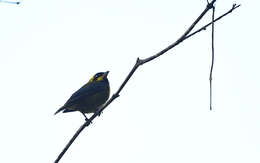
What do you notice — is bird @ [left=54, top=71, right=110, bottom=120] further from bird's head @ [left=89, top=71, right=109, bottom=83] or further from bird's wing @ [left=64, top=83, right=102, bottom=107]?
bird's head @ [left=89, top=71, right=109, bottom=83]

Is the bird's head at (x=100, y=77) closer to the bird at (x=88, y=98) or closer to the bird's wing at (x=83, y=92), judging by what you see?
the bird at (x=88, y=98)

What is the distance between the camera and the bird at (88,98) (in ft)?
29.6

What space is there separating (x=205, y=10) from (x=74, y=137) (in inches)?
66.6

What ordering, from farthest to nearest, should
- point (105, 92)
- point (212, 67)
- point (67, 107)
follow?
point (105, 92), point (67, 107), point (212, 67)

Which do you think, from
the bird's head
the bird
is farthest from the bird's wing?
the bird's head

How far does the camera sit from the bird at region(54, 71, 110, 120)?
9.03 meters

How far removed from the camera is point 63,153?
409cm

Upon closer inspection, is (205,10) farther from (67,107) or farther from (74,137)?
(67,107)

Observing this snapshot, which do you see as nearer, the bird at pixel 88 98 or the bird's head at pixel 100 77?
the bird at pixel 88 98

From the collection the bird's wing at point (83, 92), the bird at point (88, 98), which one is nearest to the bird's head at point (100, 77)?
the bird at point (88, 98)

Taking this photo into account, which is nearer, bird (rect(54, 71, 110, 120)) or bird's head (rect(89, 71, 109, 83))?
bird (rect(54, 71, 110, 120))

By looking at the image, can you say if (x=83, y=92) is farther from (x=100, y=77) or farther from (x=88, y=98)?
(x=100, y=77)

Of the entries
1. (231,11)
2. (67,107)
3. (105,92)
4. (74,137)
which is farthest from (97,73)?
(231,11)

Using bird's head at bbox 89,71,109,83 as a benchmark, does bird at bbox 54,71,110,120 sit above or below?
below
